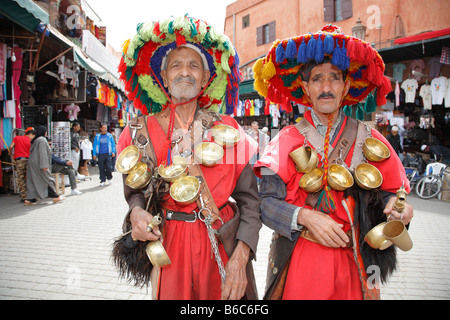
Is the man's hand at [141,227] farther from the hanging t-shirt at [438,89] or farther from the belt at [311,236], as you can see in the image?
the hanging t-shirt at [438,89]

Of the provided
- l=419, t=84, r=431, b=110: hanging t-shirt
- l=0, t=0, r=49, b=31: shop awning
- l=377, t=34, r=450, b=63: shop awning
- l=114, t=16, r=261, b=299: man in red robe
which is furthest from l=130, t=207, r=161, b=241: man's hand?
l=419, t=84, r=431, b=110: hanging t-shirt

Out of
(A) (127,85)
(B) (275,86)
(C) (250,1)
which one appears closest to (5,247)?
(A) (127,85)

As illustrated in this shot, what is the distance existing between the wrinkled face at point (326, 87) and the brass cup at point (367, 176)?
0.39 m

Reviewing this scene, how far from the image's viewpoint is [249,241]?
1.63 meters

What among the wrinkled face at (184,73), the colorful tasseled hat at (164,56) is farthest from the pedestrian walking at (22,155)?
the wrinkled face at (184,73)

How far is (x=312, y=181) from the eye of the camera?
1685 millimetres

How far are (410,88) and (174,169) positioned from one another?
10.6 m

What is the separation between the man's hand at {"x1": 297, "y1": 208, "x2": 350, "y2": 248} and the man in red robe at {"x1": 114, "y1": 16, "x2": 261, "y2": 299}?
28 cm

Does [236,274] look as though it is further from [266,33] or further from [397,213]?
[266,33]

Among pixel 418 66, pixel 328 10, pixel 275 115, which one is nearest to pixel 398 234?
pixel 418 66

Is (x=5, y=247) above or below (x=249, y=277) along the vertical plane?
below

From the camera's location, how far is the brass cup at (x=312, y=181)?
1.67 m

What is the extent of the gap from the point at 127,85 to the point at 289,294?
1.74m

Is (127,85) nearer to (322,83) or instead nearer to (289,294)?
(322,83)
